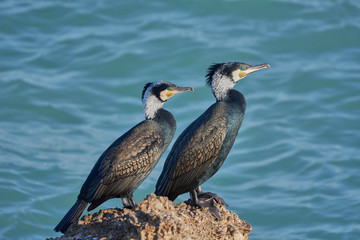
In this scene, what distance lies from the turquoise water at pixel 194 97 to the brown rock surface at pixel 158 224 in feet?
16.6

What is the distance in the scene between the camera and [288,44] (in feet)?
58.0

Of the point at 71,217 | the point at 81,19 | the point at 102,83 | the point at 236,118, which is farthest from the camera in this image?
the point at 81,19

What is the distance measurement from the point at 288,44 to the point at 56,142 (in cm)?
659

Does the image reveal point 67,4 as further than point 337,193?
Yes

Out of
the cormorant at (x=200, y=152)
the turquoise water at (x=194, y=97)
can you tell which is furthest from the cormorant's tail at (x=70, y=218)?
the turquoise water at (x=194, y=97)

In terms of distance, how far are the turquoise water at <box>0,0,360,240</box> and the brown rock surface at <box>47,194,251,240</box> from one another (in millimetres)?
5053

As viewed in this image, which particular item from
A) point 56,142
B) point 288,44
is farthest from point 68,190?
point 288,44

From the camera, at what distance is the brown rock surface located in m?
6.69

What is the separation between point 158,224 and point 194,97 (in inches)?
388

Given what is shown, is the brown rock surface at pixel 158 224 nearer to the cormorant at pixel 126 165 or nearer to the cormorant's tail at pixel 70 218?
the cormorant's tail at pixel 70 218

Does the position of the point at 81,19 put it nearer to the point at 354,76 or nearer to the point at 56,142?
the point at 56,142

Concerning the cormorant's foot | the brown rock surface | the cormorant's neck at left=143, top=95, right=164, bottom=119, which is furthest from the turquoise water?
the brown rock surface

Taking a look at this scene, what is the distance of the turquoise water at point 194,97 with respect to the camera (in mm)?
13344

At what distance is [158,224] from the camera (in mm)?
6684
